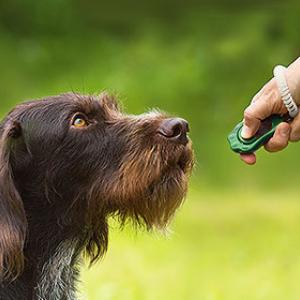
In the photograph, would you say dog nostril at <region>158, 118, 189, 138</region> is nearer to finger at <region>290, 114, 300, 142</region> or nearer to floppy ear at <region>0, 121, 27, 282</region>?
finger at <region>290, 114, 300, 142</region>

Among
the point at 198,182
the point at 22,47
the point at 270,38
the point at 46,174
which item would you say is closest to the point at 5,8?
the point at 22,47

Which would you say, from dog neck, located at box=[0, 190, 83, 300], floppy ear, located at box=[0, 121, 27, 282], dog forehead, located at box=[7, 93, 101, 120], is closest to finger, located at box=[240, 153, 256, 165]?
dog forehead, located at box=[7, 93, 101, 120]

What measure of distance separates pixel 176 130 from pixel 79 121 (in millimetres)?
465

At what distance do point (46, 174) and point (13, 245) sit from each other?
412 millimetres

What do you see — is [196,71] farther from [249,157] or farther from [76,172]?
[76,172]

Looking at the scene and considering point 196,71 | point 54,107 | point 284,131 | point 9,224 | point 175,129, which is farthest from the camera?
point 196,71

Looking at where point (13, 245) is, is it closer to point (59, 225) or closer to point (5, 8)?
point (59, 225)

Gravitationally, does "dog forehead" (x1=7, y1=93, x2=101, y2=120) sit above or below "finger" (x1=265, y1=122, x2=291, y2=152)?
below

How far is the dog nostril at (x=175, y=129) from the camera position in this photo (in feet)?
16.7

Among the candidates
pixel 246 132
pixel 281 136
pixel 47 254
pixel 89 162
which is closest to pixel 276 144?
pixel 281 136

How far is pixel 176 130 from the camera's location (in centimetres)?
511

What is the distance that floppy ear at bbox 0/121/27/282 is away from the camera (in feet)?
16.1

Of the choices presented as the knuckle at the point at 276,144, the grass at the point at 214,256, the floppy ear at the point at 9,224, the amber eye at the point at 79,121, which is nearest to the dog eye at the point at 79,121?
the amber eye at the point at 79,121

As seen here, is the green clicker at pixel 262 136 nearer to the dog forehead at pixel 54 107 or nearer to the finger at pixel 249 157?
the finger at pixel 249 157
